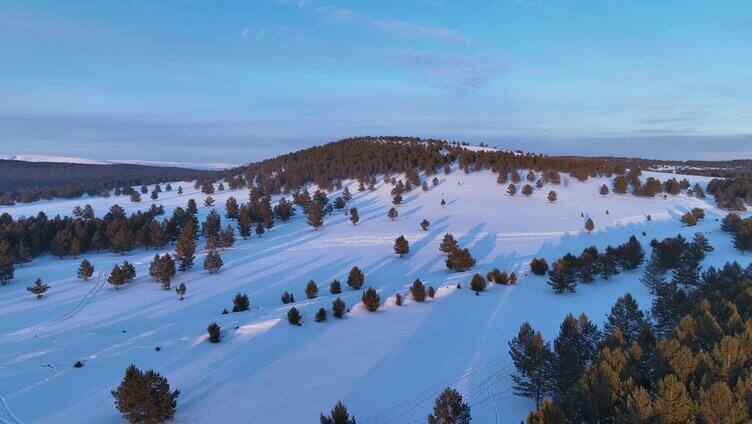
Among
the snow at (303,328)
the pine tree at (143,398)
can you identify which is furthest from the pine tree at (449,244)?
the pine tree at (143,398)

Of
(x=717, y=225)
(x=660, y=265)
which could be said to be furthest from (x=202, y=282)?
(x=717, y=225)

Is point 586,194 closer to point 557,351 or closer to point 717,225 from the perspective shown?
point 717,225

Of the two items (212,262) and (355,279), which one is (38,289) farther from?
(355,279)

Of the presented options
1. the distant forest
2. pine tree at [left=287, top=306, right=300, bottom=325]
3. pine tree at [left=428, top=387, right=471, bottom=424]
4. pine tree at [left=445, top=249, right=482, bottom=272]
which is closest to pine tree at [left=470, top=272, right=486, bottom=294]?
pine tree at [left=445, top=249, right=482, bottom=272]

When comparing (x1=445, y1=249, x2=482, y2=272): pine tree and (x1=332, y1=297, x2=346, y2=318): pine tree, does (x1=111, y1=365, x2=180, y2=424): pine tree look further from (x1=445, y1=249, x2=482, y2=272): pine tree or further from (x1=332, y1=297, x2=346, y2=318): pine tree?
(x1=445, y1=249, x2=482, y2=272): pine tree

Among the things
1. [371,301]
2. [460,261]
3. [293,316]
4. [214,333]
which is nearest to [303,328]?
[293,316]

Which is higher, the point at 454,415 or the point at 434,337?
the point at 454,415

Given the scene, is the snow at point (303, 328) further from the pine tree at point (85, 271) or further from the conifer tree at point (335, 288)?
the conifer tree at point (335, 288)
